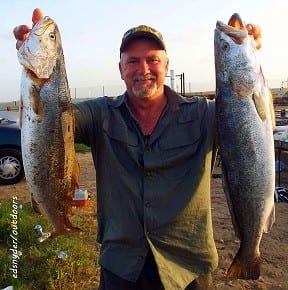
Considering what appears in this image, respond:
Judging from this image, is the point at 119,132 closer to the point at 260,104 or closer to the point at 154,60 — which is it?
the point at 154,60

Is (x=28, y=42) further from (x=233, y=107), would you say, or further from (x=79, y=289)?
(x=79, y=289)

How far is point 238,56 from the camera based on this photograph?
327 centimetres

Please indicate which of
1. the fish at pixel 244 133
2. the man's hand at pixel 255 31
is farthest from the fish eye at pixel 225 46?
the man's hand at pixel 255 31

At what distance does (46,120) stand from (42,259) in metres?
3.05

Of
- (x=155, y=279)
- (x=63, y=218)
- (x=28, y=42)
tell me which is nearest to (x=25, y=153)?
(x=63, y=218)

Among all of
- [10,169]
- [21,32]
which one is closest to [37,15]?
[21,32]

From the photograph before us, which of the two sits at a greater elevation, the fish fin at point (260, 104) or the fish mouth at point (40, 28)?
the fish mouth at point (40, 28)

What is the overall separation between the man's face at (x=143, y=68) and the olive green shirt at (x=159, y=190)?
21cm

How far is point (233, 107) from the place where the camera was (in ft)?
10.9

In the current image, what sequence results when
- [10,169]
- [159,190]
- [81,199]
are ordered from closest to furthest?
1. [159,190]
2. [81,199]
3. [10,169]

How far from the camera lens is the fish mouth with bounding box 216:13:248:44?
327 centimetres

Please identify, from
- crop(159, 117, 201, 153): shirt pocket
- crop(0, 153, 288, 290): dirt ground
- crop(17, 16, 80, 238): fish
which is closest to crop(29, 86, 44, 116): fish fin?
crop(17, 16, 80, 238): fish

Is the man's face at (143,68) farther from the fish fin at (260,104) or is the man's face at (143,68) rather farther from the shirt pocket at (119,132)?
the fish fin at (260,104)

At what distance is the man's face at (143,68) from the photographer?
340 cm
